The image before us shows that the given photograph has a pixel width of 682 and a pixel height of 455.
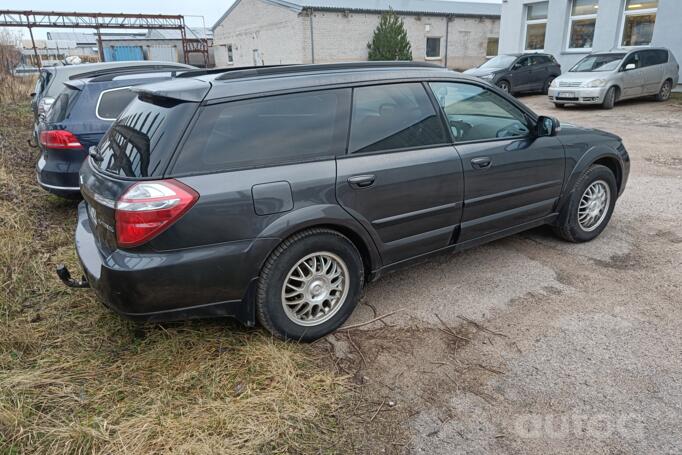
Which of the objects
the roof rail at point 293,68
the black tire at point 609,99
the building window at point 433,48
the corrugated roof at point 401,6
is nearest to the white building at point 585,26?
the black tire at point 609,99

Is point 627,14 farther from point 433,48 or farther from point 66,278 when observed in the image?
point 66,278

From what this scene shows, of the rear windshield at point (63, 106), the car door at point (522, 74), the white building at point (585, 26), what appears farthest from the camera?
the car door at point (522, 74)

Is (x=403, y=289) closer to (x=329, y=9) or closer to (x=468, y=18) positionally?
(x=329, y=9)

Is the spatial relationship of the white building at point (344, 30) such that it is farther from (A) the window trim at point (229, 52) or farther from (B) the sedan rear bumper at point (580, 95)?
(B) the sedan rear bumper at point (580, 95)

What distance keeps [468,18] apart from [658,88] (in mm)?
20477

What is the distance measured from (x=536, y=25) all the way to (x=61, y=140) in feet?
68.1

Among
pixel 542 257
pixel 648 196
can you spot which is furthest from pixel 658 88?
pixel 542 257

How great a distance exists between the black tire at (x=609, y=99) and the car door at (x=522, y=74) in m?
3.71

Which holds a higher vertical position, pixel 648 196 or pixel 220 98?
pixel 220 98

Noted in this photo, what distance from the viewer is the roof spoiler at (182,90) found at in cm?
276

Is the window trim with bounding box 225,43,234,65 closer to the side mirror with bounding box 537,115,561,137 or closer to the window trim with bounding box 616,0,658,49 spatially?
the window trim with bounding box 616,0,658,49

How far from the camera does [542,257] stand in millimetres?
4434

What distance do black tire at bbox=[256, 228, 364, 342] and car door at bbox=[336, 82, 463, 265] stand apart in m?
0.22

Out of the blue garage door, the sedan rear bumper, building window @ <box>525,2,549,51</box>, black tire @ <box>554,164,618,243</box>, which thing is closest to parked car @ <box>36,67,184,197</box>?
black tire @ <box>554,164,618,243</box>
